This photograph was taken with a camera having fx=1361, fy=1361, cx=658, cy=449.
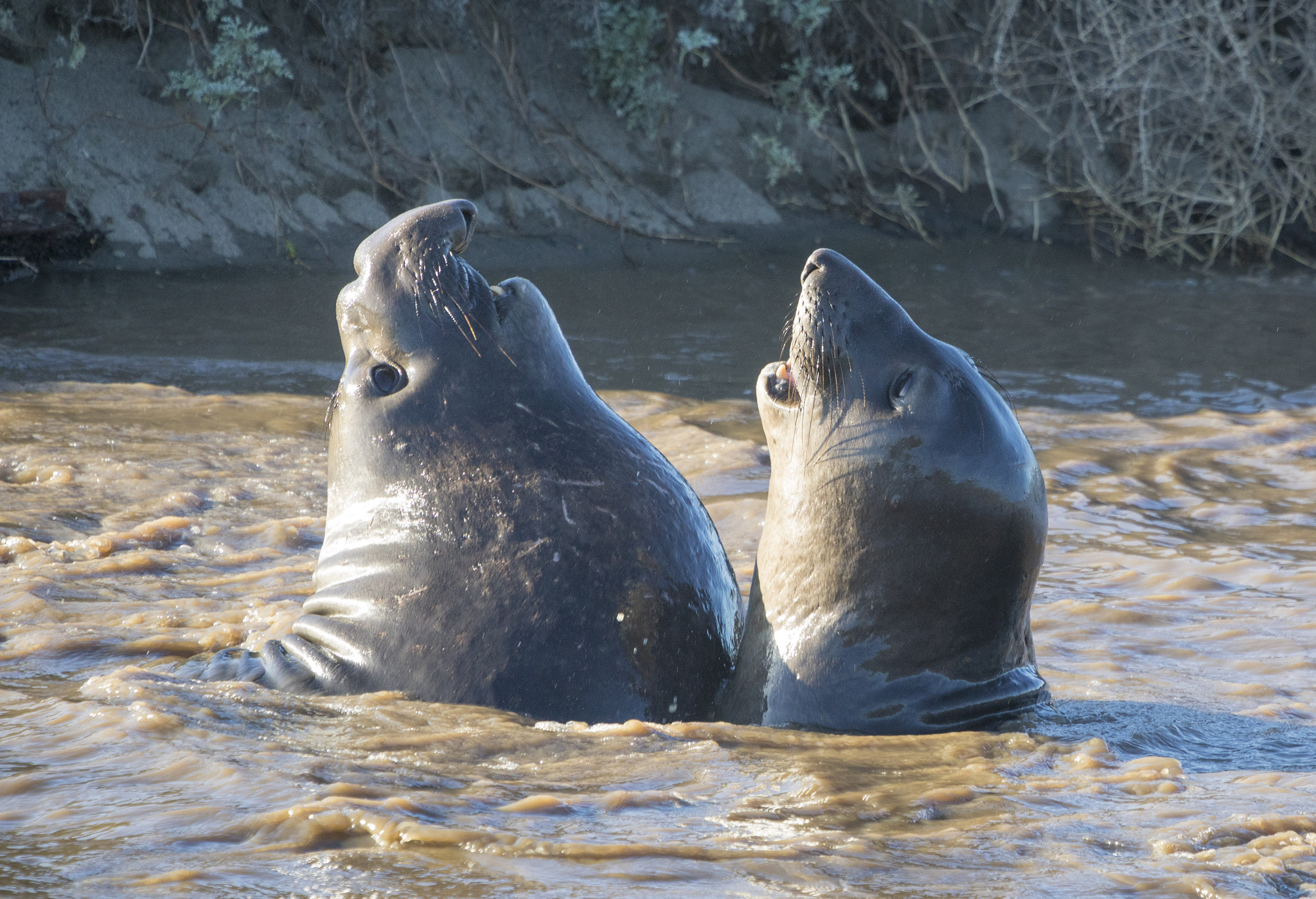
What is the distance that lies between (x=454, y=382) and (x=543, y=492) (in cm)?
41

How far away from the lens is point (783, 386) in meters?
3.66

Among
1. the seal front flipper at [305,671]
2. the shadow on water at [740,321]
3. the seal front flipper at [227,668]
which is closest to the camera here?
the seal front flipper at [305,671]

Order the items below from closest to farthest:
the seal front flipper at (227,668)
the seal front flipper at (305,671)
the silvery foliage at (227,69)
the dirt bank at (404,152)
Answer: the seal front flipper at (305,671), the seal front flipper at (227,668), the dirt bank at (404,152), the silvery foliage at (227,69)

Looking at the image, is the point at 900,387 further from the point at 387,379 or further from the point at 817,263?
the point at 387,379

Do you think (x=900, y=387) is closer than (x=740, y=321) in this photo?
Yes

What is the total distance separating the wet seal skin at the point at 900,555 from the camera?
129 inches

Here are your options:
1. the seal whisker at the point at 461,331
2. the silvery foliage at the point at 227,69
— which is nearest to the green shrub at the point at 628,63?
the silvery foliage at the point at 227,69

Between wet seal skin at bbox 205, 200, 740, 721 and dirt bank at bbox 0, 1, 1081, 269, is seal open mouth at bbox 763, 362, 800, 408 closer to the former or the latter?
wet seal skin at bbox 205, 200, 740, 721

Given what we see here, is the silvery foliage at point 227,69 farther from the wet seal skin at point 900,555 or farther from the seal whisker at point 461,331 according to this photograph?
the wet seal skin at point 900,555

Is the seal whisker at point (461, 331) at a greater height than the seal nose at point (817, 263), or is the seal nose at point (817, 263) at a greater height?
the seal nose at point (817, 263)

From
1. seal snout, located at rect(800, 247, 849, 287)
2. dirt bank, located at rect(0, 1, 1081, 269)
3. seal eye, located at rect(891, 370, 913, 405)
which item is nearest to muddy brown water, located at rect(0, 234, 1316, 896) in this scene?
seal eye, located at rect(891, 370, 913, 405)

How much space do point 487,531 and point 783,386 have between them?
886 mm

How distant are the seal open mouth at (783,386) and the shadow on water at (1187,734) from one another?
1.01 meters

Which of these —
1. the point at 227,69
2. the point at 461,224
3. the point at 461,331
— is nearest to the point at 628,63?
the point at 227,69
